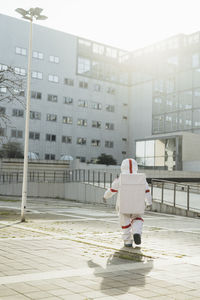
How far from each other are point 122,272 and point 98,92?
2517 inches

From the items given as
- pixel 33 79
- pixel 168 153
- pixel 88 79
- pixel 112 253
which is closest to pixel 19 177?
pixel 168 153

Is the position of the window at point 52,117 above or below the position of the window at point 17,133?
above

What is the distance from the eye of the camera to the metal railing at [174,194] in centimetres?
1883

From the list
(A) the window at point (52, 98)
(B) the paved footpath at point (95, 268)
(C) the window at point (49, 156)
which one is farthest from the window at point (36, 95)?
(B) the paved footpath at point (95, 268)

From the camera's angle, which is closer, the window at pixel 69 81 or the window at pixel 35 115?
the window at pixel 35 115

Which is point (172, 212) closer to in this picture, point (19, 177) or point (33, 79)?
point (19, 177)

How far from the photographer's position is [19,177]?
4166cm

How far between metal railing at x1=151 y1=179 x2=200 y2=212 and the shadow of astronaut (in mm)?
12215

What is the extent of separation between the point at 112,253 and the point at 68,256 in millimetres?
907

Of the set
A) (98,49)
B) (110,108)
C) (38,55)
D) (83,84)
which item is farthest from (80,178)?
(98,49)

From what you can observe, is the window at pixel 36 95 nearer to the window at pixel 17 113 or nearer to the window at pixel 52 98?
the window at pixel 52 98

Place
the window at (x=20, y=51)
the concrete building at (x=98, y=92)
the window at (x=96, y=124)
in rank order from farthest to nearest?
the window at (x=96, y=124) < the window at (x=20, y=51) < the concrete building at (x=98, y=92)

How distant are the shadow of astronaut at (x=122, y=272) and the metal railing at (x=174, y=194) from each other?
1221 cm

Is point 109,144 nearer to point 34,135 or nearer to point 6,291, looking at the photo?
point 34,135
